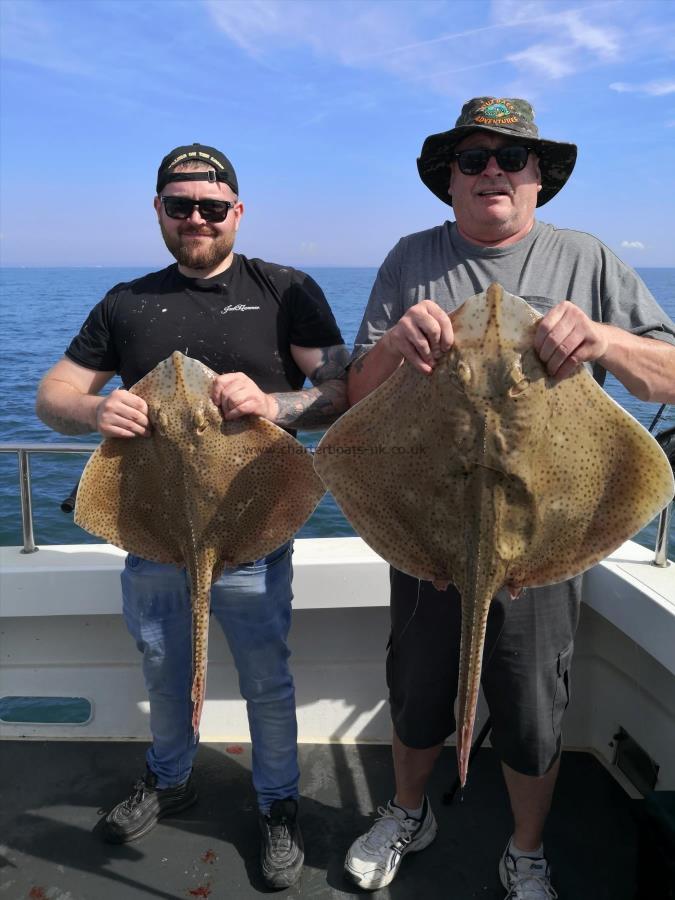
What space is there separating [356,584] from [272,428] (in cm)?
152

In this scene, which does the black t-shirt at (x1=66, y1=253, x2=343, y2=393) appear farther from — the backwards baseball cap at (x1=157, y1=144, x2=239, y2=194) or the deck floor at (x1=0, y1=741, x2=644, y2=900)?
the deck floor at (x1=0, y1=741, x2=644, y2=900)

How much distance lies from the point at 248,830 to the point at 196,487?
2.04 meters

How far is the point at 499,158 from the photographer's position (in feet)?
8.52

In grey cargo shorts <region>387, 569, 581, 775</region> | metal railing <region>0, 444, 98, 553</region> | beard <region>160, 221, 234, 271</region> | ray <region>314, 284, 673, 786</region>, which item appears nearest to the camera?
ray <region>314, 284, 673, 786</region>

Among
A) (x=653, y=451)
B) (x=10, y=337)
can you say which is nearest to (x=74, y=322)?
(x=10, y=337)

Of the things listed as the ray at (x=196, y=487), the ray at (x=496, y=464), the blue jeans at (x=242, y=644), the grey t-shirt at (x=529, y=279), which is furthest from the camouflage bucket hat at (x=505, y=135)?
the blue jeans at (x=242, y=644)

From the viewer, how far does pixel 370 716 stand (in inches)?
166

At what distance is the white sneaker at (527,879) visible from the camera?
9.75 feet

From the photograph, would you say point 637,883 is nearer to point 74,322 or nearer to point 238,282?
point 238,282

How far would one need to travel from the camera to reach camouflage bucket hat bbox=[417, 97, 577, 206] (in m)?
2.61

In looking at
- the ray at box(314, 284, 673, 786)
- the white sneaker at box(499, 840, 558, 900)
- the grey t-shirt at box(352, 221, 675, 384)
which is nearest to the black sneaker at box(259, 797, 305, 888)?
the white sneaker at box(499, 840, 558, 900)

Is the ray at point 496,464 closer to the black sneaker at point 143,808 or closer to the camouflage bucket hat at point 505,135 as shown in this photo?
the camouflage bucket hat at point 505,135

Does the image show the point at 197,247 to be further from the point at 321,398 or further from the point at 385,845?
the point at 385,845

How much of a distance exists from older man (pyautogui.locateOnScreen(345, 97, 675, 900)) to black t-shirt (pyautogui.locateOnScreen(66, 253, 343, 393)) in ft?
1.27
